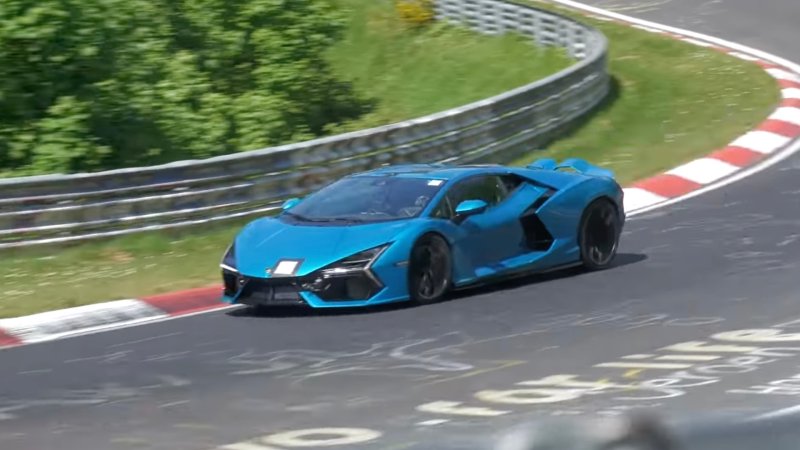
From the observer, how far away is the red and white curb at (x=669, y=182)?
34.9 ft

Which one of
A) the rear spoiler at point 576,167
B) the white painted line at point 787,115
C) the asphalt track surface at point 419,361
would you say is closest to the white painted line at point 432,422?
the asphalt track surface at point 419,361

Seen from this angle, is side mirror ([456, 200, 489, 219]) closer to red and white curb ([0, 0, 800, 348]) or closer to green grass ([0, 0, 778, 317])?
red and white curb ([0, 0, 800, 348])

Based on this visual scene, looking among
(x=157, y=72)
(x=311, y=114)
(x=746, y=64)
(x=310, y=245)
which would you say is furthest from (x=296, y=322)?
(x=746, y=64)

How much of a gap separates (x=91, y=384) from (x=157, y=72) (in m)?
10.2

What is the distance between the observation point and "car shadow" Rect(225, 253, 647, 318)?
35.0 feet

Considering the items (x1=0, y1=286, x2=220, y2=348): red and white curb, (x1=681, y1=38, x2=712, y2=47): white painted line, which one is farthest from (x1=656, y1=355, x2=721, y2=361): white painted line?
(x1=681, y1=38, x2=712, y2=47): white painted line

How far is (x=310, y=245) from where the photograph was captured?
34.7ft

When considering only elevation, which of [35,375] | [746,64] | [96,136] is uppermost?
[35,375]

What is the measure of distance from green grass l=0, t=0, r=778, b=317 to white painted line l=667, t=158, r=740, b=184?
0.74 ft

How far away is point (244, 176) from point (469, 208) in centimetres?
354

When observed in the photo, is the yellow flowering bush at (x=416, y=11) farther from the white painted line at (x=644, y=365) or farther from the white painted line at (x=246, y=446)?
the white painted line at (x=246, y=446)

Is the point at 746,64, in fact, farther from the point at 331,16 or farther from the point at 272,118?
the point at 272,118

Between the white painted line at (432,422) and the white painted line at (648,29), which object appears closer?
the white painted line at (432,422)

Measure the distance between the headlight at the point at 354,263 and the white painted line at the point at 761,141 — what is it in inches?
331
